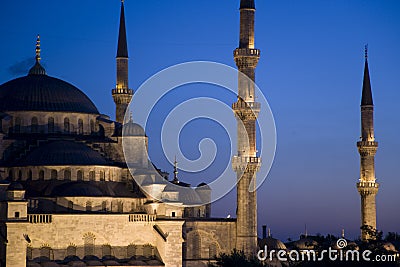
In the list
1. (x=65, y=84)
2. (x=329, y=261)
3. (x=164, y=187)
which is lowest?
(x=329, y=261)

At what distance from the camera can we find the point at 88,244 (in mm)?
57781

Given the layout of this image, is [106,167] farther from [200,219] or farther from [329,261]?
[329,261]

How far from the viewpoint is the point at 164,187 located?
60.8 meters

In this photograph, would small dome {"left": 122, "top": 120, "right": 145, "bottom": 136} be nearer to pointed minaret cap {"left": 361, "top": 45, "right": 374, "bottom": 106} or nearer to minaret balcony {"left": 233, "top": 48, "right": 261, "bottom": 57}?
minaret balcony {"left": 233, "top": 48, "right": 261, "bottom": 57}

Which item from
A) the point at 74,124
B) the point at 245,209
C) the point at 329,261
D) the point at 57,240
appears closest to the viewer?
the point at 329,261

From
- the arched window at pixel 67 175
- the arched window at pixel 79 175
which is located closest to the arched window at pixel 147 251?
the arched window at pixel 79 175

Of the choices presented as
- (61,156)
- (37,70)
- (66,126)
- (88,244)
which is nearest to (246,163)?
(88,244)

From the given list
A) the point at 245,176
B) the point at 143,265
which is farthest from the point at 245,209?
the point at 143,265

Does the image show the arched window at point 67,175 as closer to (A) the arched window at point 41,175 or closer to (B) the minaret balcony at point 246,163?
(A) the arched window at point 41,175

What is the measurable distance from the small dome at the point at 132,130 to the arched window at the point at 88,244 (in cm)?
836

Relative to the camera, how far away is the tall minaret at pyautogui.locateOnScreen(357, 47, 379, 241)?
65.9m

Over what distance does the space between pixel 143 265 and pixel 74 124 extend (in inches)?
421

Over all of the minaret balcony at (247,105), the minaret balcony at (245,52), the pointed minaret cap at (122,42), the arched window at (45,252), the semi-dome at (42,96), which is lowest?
the arched window at (45,252)

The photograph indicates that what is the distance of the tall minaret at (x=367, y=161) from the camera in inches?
2594
